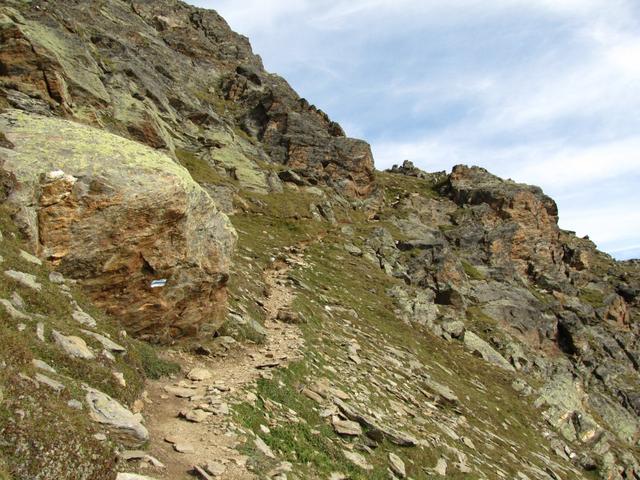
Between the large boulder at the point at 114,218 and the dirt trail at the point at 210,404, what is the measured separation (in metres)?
2.24

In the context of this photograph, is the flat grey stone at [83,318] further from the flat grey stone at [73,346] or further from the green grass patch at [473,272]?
the green grass patch at [473,272]

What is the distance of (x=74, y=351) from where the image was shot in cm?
1126

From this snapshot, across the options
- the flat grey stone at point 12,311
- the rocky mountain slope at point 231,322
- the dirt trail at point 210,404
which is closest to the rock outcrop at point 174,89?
the rocky mountain slope at point 231,322

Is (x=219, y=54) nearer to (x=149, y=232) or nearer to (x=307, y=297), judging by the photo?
(x=307, y=297)

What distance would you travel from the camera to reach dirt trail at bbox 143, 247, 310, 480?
35.1 ft

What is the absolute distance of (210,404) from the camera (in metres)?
13.6

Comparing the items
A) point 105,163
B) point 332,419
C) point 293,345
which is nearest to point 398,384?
point 293,345

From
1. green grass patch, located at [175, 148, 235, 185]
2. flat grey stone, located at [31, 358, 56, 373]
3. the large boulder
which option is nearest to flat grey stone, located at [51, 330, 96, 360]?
flat grey stone, located at [31, 358, 56, 373]

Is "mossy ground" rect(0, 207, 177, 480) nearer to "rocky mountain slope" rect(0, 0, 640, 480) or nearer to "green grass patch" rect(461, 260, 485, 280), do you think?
"rocky mountain slope" rect(0, 0, 640, 480)

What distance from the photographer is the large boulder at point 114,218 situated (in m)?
14.5

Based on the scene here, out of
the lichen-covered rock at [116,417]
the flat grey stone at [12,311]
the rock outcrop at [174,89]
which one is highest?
the rock outcrop at [174,89]

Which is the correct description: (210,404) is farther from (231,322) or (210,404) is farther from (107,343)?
(231,322)

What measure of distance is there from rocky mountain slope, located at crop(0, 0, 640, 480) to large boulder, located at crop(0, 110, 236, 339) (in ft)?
0.22

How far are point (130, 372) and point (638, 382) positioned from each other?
67.0 metres
